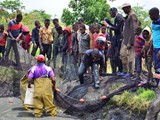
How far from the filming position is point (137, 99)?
841 cm

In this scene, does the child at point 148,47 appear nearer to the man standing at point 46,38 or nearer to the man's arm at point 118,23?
the man's arm at point 118,23

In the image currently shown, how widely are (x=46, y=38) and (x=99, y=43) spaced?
296cm

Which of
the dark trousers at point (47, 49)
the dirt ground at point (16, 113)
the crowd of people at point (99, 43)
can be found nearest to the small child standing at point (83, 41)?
the crowd of people at point (99, 43)

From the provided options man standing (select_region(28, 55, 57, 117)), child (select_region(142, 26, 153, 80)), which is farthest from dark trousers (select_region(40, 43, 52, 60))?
child (select_region(142, 26, 153, 80))

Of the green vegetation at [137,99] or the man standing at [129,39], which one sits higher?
the man standing at [129,39]

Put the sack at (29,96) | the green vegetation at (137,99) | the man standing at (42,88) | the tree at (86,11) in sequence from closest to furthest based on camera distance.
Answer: the green vegetation at (137,99) → the man standing at (42,88) → the sack at (29,96) → the tree at (86,11)

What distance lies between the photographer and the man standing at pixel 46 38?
12.3 meters

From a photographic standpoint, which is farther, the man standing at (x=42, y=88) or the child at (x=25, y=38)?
the child at (x=25, y=38)

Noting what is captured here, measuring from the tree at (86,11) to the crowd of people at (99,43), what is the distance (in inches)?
272

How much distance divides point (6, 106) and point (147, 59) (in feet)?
13.4

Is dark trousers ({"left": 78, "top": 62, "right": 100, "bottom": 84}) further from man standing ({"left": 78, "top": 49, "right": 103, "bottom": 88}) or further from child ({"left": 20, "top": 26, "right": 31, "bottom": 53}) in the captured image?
child ({"left": 20, "top": 26, "right": 31, "bottom": 53})

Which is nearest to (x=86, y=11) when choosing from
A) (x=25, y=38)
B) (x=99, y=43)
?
(x=25, y=38)

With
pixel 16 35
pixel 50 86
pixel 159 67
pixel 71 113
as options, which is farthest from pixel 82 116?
pixel 16 35

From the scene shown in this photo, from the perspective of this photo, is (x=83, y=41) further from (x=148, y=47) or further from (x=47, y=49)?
(x=148, y=47)
